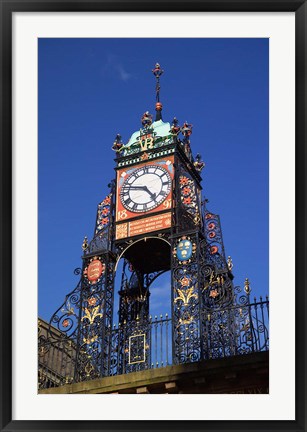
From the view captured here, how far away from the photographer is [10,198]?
24.7 ft

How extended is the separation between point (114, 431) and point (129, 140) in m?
12.9

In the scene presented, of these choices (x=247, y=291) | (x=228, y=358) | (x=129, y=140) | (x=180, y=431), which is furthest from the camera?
(x=129, y=140)

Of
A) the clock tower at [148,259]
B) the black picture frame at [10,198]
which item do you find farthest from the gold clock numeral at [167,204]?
the black picture frame at [10,198]

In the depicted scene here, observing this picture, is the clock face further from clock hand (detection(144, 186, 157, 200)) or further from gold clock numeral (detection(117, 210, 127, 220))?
gold clock numeral (detection(117, 210, 127, 220))

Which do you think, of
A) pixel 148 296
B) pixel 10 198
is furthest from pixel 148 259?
pixel 10 198

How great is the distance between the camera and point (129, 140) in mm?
19078

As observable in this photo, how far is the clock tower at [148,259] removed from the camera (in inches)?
607

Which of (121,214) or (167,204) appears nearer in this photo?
(167,204)

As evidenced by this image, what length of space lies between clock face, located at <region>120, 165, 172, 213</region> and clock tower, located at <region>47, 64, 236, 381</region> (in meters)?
0.02

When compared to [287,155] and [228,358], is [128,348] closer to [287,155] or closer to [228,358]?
[228,358]

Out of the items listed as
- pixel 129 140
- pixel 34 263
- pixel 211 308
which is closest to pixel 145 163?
pixel 129 140

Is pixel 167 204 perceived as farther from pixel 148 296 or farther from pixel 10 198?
pixel 10 198

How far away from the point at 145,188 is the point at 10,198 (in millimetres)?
10218

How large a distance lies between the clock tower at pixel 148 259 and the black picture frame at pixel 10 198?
7627 mm
